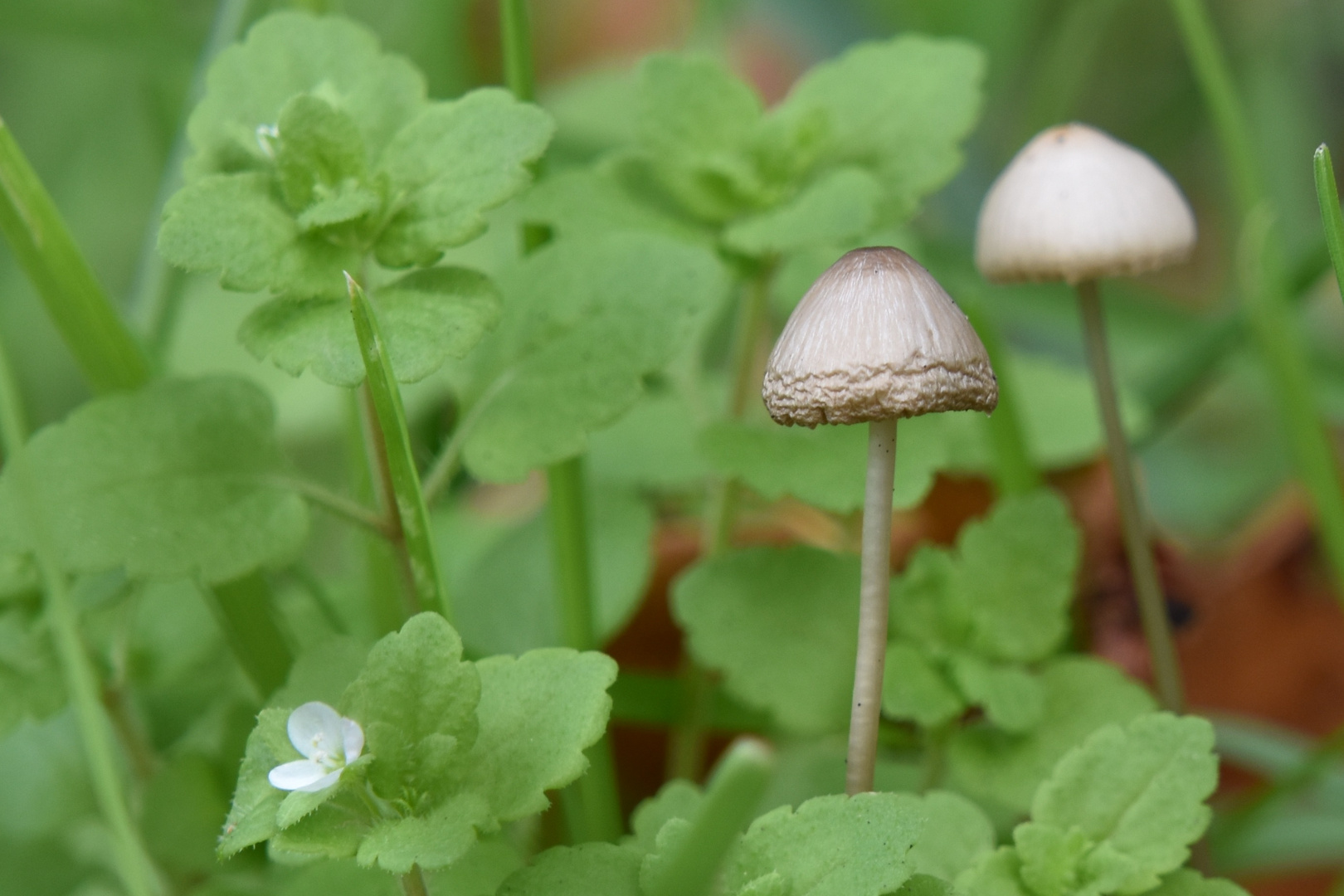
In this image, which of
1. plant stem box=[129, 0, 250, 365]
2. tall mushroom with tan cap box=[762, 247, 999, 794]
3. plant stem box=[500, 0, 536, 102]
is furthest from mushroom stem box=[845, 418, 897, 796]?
plant stem box=[129, 0, 250, 365]

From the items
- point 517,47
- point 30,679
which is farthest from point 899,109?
point 30,679

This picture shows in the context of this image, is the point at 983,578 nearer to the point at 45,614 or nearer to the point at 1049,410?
the point at 1049,410

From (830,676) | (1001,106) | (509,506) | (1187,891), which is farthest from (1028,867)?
(1001,106)

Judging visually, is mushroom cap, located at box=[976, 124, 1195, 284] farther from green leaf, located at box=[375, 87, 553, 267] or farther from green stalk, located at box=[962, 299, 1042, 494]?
green leaf, located at box=[375, 87, 553, 267]

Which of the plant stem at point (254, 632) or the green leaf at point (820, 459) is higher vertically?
the green leaf at point (820, 459)

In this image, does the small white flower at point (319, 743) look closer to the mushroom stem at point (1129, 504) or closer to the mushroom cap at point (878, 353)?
the mushroom cap at point (878, 353)

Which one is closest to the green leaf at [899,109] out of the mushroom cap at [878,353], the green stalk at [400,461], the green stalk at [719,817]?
the mushroom cap at [878,353]
